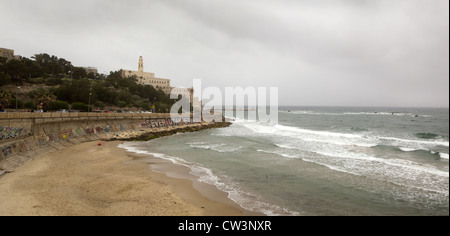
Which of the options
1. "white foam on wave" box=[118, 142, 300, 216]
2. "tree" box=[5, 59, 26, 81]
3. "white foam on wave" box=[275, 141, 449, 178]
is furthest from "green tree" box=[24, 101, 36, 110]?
"white foam on wave" box=[275, 141, 449, 178]

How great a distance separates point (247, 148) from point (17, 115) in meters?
26.0

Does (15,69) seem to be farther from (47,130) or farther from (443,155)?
(443,155)

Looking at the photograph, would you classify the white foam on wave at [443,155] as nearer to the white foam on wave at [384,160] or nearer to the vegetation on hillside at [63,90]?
the white foam on wave at [384,160]

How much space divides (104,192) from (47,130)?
19.8m

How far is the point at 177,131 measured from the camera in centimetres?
5247

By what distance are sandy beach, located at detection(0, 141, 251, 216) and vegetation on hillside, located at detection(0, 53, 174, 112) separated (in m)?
22.2

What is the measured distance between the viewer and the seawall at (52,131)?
2077 cm

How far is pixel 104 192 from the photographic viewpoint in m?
14.3

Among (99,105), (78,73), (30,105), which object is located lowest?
(30,105)

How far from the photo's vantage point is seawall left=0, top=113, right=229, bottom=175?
2077cm

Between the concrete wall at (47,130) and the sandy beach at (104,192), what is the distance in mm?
1717

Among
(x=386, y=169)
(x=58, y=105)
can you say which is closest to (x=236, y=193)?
(x=386, y=169)
